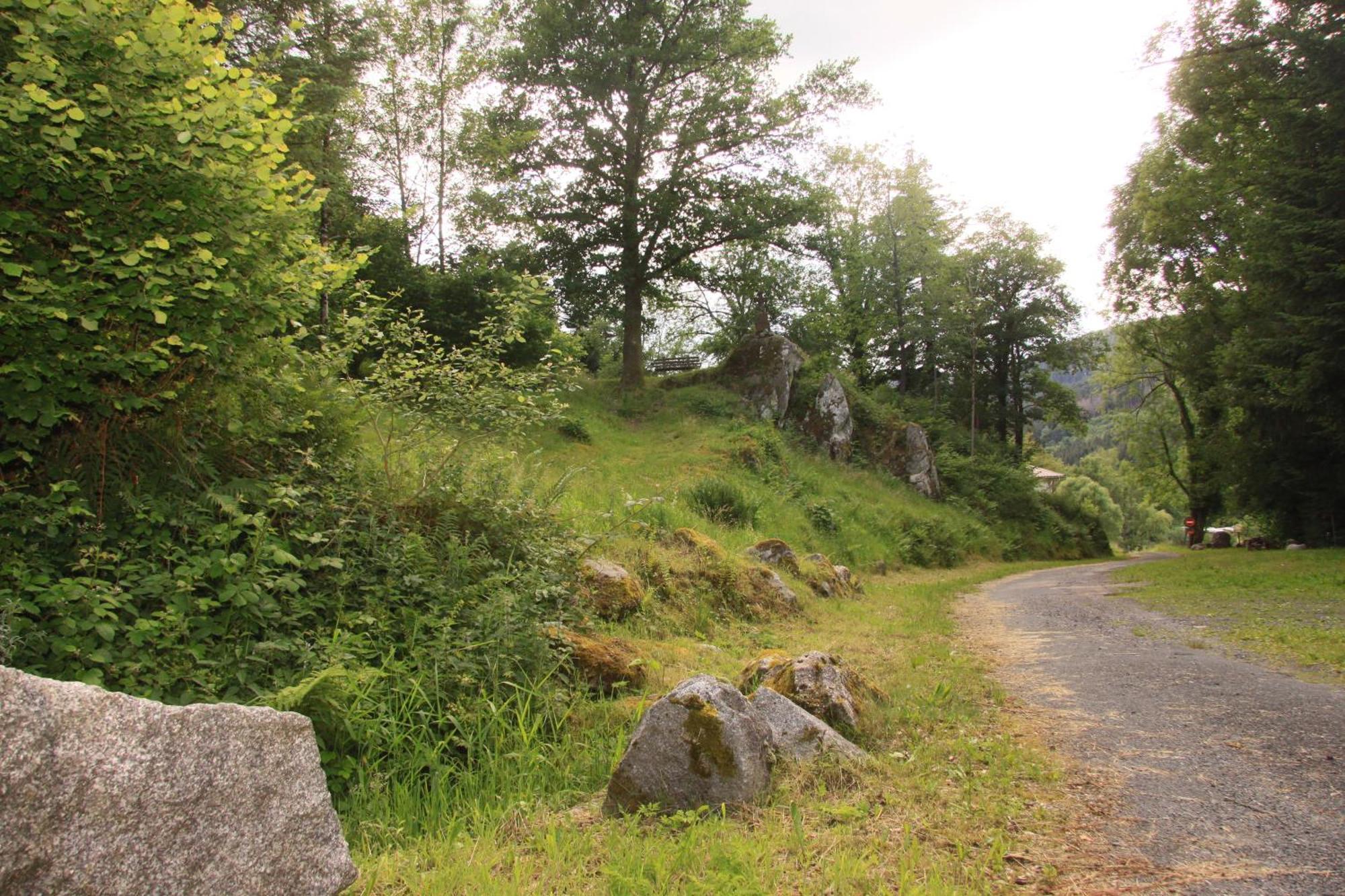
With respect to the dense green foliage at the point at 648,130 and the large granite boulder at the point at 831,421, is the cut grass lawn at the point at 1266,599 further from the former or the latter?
Answer: the dense green foliage at the point at 648,130

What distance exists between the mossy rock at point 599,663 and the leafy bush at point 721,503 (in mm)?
7412

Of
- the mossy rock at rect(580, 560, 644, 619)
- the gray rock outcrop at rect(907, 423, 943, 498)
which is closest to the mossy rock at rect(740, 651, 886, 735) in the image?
the mossy rock at rect(580, 560, 644, 619)

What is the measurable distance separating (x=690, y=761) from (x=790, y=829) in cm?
58

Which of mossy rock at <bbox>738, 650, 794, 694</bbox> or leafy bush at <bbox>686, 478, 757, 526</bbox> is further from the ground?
leafy bush at <bbox>686, 478, 757, 526</bbox>

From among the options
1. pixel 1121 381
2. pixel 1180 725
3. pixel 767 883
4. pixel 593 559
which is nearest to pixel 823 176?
pixel 1121 381

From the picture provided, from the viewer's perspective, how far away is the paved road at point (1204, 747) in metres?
2.78

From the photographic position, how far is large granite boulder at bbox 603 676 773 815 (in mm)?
3508

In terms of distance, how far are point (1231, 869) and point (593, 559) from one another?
219 inches

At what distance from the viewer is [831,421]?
2442cm

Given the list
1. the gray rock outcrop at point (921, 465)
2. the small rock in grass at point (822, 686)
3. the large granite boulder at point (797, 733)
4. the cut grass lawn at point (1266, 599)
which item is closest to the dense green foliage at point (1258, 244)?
the cut grass lawn at point (1266, 599)

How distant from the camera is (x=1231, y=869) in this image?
266cm

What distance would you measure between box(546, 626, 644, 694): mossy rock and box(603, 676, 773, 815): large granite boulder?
1.51 m

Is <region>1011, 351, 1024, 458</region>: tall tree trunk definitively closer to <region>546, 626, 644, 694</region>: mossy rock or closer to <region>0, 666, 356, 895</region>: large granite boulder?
<region>546, 626, 644, 694</region>: mossy rock

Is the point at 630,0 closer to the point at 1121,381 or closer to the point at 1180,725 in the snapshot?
the point at 1180,725
